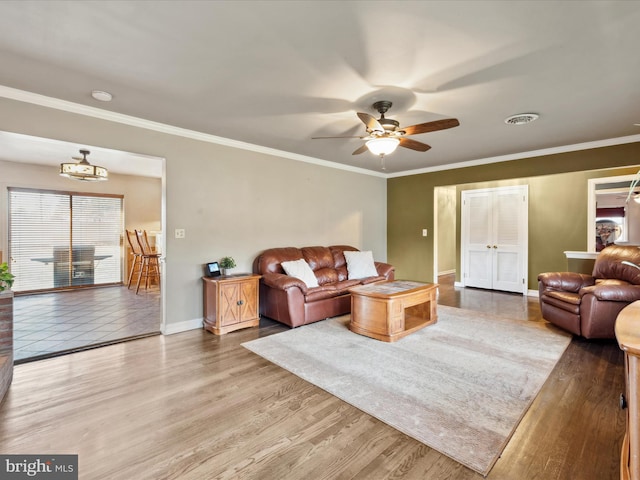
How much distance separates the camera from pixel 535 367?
2.84m

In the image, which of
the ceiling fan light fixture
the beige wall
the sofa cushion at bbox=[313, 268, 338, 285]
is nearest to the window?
the beige wall

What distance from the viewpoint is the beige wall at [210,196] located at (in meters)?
3.21

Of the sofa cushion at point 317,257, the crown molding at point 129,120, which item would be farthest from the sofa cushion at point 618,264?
the crown molding at point 129,120

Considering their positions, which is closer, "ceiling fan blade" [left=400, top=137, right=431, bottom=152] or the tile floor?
"ceiling fan blade" [left=400, top=137, right=431, bottom=152]

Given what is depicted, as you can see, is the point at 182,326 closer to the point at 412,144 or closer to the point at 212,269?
the point at 212,269

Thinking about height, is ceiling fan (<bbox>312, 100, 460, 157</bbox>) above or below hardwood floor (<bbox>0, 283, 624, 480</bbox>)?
above

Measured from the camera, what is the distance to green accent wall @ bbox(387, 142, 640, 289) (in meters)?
4.80

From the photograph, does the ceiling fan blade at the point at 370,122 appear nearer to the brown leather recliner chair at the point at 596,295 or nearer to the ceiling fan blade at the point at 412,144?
the ceiling fan blade at the point at 412,144

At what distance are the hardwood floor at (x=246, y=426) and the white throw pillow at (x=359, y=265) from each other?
263cm

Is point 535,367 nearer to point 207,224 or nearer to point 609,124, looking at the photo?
point 609,124

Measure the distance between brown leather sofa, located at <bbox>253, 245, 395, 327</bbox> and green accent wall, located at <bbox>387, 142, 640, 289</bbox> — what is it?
54.2 inches

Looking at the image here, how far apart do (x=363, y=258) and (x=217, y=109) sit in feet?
10.9

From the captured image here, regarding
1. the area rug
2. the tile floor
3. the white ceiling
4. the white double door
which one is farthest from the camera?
the white double door

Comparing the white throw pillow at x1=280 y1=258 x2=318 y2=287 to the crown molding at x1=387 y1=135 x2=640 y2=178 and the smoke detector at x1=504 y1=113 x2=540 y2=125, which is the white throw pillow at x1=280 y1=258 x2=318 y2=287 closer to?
the smoke detector at x1=504 y1=113 x2=540 y2=125
